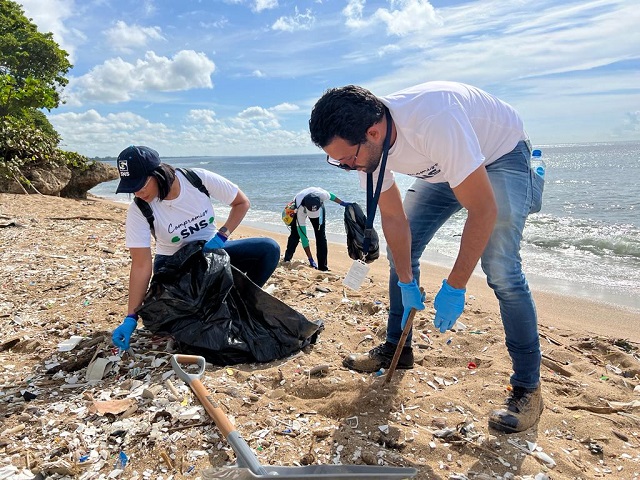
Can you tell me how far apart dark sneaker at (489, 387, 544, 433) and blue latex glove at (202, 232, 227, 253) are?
2.02 m

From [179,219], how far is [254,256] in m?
0.73

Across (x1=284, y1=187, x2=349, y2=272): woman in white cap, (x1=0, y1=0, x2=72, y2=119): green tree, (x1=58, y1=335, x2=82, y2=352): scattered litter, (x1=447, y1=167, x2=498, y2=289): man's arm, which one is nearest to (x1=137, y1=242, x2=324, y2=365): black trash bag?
(x1=58, y1=335, x2=82, y2=352): scattered litter

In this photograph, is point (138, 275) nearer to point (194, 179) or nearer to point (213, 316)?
point (213, 316)

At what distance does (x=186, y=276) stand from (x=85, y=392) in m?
0.88

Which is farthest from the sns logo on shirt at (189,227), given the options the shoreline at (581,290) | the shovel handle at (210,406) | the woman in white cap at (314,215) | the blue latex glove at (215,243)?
the shoreline at (581,290)

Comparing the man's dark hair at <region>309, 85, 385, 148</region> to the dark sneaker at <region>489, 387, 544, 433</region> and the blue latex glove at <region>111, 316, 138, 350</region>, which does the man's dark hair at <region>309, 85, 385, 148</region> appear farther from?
the blue latex glove at <region>111, 316, 138, 350</region>

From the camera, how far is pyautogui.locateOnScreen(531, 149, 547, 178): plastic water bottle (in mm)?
2523

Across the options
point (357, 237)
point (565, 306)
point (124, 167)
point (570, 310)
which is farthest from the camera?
point (565, 306)

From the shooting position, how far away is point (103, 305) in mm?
4012

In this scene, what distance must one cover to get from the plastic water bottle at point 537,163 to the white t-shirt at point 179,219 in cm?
218

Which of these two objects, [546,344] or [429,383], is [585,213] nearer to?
[546,344]

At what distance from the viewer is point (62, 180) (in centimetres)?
1290

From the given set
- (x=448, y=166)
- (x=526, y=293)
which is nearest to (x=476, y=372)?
(x=526, y=293)

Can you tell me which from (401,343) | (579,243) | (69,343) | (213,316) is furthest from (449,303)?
(579,243)
